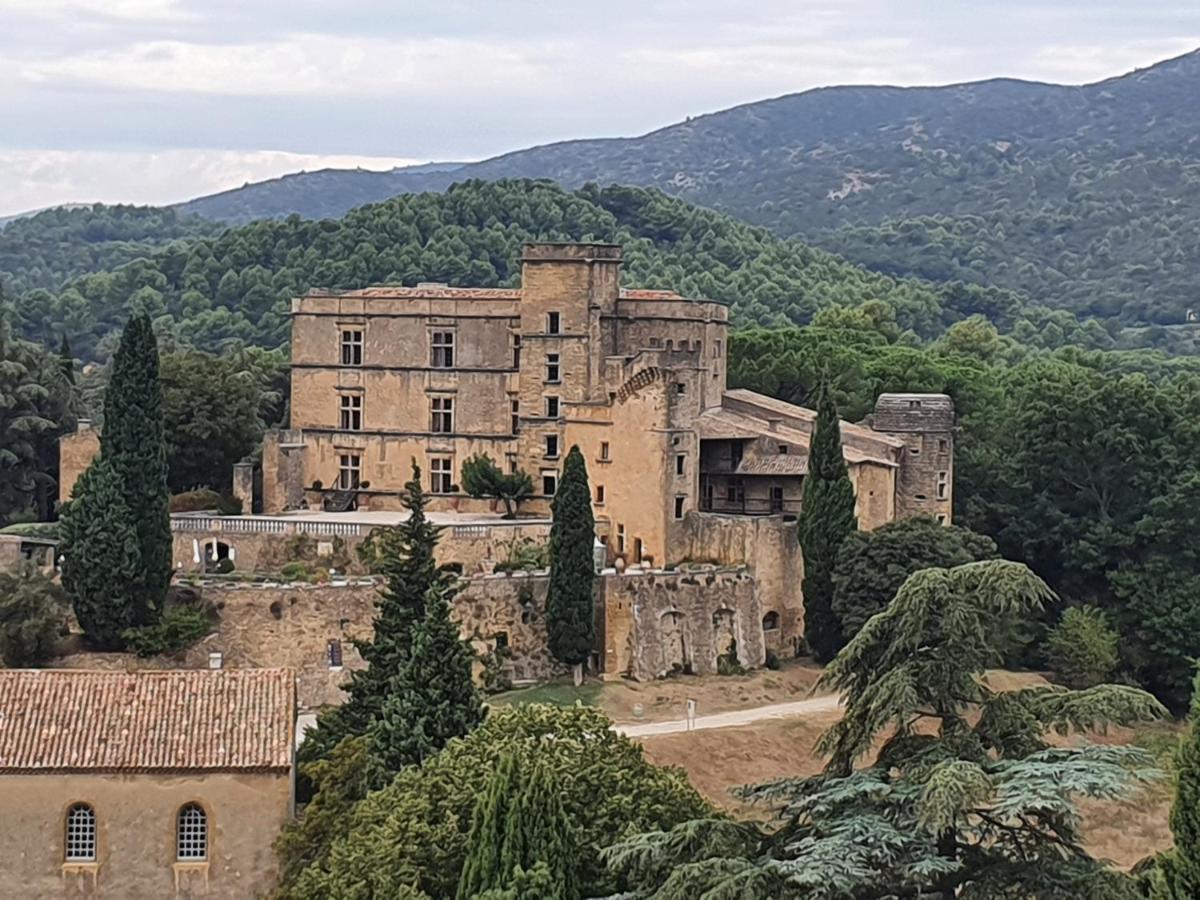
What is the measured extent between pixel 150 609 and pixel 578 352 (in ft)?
51.9

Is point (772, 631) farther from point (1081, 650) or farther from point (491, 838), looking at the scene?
point (491, 838)

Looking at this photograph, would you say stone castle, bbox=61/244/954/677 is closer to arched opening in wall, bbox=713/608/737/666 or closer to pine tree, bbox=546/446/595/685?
arched opening in wall, bbox=713/608/737/666

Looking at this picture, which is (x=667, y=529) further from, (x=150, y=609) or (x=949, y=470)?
(x=150, y=609)

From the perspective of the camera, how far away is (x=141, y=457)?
52062 mm

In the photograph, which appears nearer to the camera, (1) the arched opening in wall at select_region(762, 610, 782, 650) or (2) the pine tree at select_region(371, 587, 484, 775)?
(2) the pine tree at select_region(371, 587, 484, 775)

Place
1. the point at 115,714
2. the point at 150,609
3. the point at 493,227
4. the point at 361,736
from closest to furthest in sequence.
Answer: the point at 115,714
the point at 361,736
the point at 150,609
the point at 493,227

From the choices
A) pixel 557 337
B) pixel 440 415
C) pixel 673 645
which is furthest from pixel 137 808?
pixel 440 415

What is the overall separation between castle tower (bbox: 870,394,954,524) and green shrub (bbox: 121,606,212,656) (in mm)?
20083

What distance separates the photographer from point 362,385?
65.4 meters

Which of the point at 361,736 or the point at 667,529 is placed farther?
the point at 667,529

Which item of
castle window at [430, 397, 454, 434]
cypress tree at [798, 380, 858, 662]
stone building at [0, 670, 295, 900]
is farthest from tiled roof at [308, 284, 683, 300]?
stone building at [0, 670, 295, 900]

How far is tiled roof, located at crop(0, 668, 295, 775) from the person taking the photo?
35.8 metres

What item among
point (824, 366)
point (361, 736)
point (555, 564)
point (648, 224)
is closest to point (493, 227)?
point (648, 224)

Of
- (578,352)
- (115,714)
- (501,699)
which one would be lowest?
(501,699)
